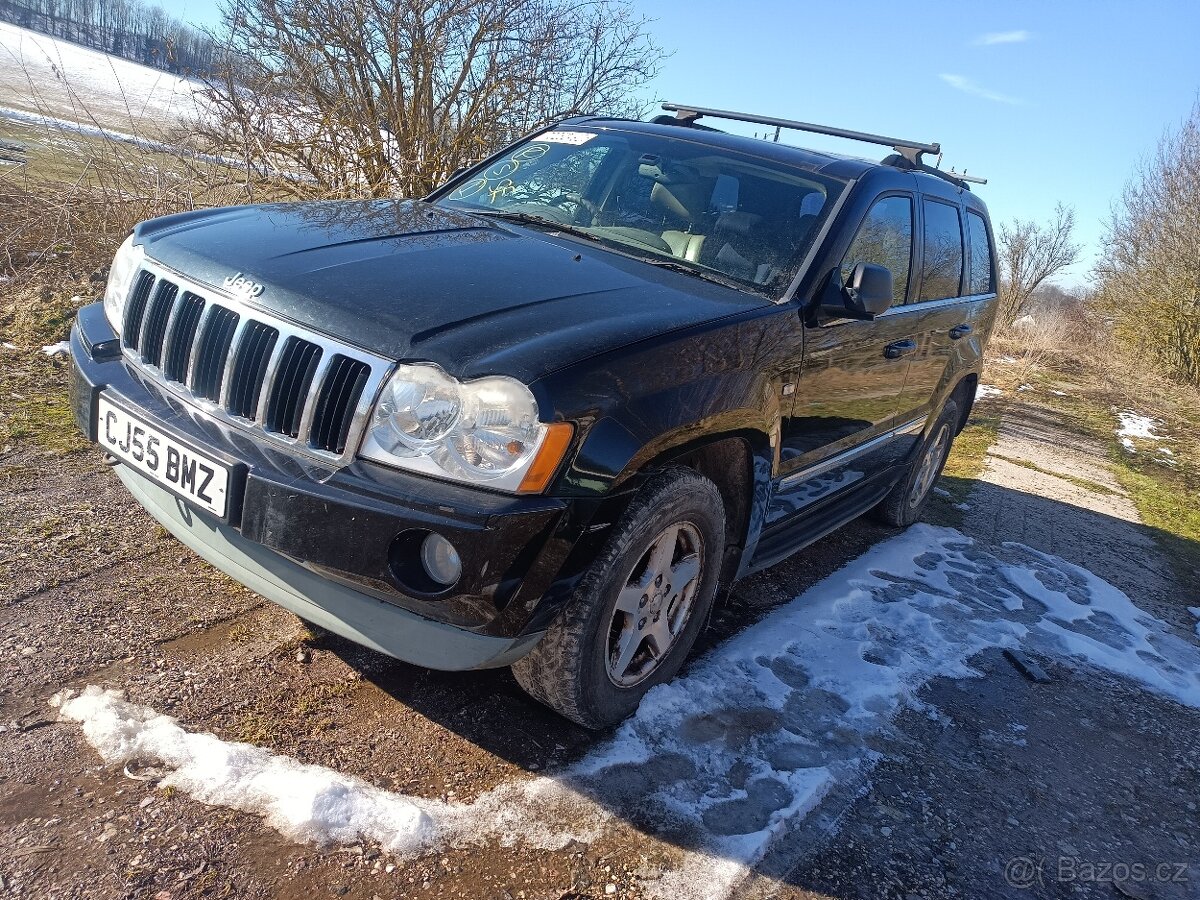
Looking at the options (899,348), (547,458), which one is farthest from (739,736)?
(899,348)

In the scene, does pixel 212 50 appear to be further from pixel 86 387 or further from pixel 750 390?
pixel 750 390

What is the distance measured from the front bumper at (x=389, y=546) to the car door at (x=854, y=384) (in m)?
1.28

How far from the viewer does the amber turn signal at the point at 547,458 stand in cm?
210

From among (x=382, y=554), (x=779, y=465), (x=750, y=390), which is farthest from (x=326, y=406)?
(x=779, y=465)

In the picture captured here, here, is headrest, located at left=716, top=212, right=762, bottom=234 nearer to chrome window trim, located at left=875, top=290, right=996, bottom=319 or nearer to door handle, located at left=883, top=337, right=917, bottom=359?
chrome window trim, located at left=875, top=290, right=996, bottom=319

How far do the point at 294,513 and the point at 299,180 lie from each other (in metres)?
6.56

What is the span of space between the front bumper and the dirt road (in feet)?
1.47

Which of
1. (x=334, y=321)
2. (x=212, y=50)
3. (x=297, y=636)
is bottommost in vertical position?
(x=297, y=636)

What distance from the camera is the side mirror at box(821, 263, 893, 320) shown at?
10.3 feet

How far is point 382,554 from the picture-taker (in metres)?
2.07

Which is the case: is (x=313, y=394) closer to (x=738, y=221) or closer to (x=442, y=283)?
(x=442, y=283)

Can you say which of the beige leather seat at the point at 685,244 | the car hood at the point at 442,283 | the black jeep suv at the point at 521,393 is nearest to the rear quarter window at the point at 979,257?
the black jeep suv at the point at 521,393

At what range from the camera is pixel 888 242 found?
12.5ft

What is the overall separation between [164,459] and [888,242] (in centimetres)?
295
